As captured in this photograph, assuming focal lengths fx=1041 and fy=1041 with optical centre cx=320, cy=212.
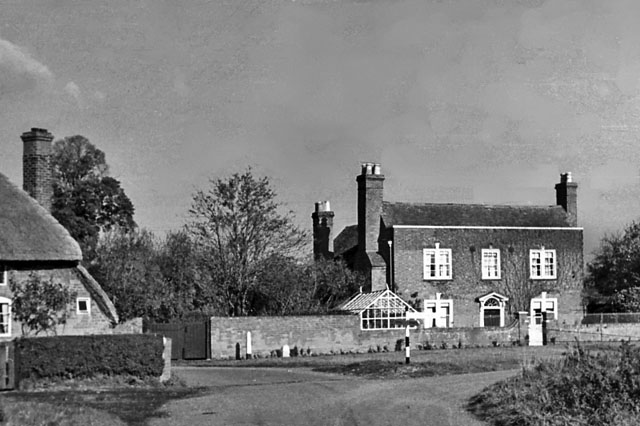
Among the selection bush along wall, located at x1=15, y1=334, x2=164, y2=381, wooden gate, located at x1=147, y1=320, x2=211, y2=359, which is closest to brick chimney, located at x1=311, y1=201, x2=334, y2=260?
wooden gate, located at x1=147, y1=320, x2=211, y2=359

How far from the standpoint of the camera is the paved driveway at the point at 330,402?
62.5 feet

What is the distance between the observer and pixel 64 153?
7031 centimetres

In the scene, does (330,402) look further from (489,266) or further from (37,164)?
(489,266)

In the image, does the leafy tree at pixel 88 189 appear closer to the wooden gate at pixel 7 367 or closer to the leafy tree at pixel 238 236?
the leafy tree at pixel 238 236

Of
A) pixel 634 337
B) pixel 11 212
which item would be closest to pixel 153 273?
pixel 11 212

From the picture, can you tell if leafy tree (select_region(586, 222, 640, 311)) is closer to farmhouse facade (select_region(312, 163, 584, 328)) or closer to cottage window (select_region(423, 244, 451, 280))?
farmhouse facade (select_region(312, 163, 584, 328))

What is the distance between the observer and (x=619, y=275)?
65438 mm

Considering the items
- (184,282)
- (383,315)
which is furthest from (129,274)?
(383,315)

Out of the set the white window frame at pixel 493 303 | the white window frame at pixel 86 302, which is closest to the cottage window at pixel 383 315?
the white window frame at pixel 493 303

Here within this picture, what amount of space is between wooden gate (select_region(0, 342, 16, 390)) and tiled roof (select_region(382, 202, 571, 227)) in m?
34.4

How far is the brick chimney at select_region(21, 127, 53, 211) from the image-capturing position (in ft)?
134

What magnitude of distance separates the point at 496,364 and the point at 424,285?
24.7 m

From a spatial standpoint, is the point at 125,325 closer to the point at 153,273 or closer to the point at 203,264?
the point at 203,264

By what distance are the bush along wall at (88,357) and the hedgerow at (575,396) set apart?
9.76 metres
